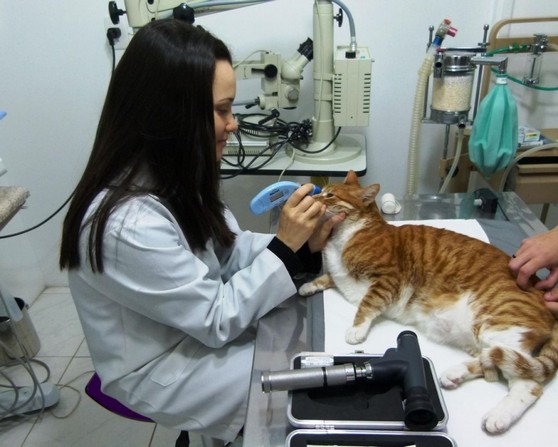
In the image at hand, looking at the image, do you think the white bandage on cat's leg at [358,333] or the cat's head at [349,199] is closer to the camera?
the white bandage on cat's leg at [358,333]

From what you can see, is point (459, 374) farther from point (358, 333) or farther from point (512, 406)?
point (358, 333)

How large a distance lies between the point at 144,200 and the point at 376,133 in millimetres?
1397

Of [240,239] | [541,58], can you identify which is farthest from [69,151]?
[541,58]

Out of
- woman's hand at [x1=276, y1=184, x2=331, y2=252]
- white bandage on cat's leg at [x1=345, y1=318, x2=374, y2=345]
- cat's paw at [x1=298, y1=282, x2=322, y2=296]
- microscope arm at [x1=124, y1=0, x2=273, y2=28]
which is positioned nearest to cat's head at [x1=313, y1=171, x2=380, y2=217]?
woman's hand at [x1=276, y1=184, x2=331, y2=252]

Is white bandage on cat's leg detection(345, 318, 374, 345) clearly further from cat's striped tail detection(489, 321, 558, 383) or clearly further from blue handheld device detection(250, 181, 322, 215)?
blue handheld device detection(250, 181, 322, 215)

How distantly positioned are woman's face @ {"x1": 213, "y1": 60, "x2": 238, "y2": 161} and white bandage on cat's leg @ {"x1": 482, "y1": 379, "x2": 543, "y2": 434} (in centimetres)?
72

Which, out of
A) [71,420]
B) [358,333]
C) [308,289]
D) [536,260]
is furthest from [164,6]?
[71,420]

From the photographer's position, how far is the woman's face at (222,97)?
0.90 m

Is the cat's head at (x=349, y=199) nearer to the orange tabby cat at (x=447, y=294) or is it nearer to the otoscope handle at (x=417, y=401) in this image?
the orange tabby cat at (x=447, y=294)

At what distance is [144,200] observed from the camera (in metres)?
0.88

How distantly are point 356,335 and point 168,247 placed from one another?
41 centimetres

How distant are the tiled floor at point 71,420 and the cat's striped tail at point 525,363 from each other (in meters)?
1.23

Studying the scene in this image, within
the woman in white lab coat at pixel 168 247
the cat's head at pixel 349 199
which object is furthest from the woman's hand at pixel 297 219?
the cat's head at pixel 349 199

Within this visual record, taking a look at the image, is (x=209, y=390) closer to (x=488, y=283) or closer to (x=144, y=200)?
(x=144, y=200)
